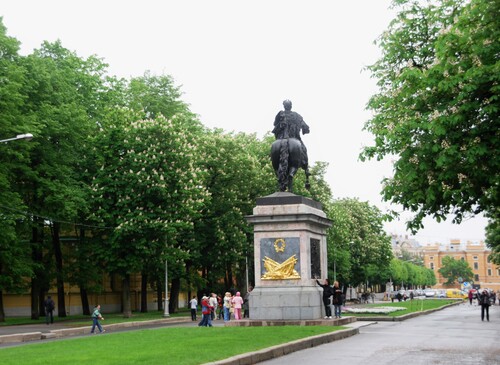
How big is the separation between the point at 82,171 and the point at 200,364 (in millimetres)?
32804

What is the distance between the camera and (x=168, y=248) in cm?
4238

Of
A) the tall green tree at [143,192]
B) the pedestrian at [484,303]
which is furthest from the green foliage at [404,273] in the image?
the tall green tree at [143,192]

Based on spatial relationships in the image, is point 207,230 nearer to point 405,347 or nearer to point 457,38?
point 405,347

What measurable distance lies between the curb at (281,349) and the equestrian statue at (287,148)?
23.6 feet

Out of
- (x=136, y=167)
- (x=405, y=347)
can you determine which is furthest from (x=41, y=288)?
(x=405, y=347)

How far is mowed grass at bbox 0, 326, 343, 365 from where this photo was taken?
14.6 meters

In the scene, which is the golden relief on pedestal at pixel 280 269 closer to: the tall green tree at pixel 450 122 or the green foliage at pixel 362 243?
the tall green tree at pixel 450 122

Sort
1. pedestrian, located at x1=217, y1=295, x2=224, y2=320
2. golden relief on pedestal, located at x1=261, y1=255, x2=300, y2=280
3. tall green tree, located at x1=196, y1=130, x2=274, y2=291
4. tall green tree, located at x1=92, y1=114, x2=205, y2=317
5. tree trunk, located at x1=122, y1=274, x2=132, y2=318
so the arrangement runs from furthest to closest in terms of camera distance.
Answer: tall green tree, located at x1=196, y1=130, x2=274, y2=291 → pedestrian, located at x1=217, y1=295, x2=224, y2=320 → tree trunk, located at x1=122, y1=274, x2=132, y2=318 → tall green tree, located at x1=92, y1=114, x2=205, y2=317 → golden relief on pedestal, located at x1=261, y1=255, x2=300, y2=280

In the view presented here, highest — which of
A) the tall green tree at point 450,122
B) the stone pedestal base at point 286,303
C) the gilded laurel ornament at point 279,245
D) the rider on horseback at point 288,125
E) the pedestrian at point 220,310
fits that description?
the rider on horseback at point 288,125

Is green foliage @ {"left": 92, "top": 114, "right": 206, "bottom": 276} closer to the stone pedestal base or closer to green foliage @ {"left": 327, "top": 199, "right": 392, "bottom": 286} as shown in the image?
the stone pedestal base

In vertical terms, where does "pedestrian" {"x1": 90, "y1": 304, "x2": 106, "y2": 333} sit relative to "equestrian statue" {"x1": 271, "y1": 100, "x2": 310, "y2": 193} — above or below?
below

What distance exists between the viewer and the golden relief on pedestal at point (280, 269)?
85.2 ft

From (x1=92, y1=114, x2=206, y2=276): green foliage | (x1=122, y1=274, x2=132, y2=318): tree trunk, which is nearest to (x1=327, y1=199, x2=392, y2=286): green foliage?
(x1=122, y1=274, x2=132, y2=318): tree trunk

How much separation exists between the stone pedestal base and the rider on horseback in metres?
5.62
